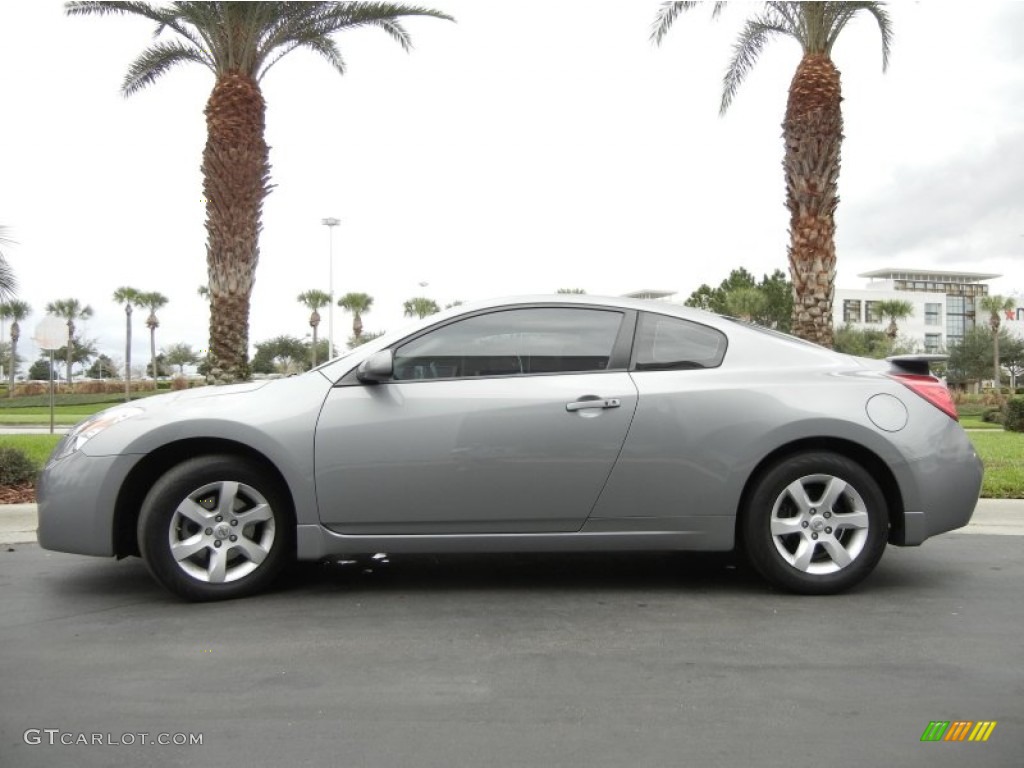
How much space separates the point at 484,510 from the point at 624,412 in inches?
33.2

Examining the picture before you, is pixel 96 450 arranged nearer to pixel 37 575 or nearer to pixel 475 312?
pixel 37 575

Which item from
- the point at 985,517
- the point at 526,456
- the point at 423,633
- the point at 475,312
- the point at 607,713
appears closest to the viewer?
the point at 607,713

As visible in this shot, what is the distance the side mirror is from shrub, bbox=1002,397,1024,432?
19.7 meters

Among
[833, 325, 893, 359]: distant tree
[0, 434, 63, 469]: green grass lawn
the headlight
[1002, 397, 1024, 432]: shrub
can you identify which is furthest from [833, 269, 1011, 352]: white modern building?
the headlight

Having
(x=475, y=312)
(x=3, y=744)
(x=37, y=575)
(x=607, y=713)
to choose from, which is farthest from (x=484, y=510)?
(x=37, y=575)

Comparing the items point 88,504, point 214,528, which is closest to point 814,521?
point 214,528

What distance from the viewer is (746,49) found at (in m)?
14.7

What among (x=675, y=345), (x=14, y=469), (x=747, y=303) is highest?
(x=747, y=303)

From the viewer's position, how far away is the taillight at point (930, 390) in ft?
15.0

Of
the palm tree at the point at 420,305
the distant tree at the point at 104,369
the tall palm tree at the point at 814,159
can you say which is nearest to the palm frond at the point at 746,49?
the tall palm tree at the point at 814,159

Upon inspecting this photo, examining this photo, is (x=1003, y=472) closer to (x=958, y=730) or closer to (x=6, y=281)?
(x=958, y=730)

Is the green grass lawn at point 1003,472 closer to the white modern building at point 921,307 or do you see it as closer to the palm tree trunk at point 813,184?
the palm tree trunk at point 813,184

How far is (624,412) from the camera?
4.37 metres

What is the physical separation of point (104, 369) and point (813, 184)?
110 m
